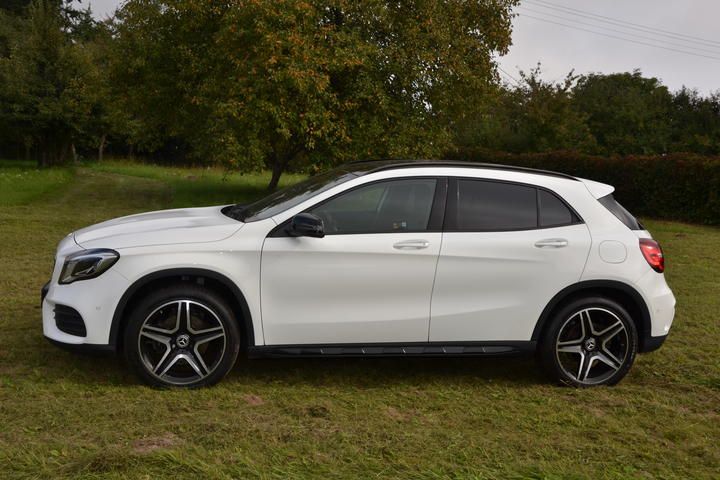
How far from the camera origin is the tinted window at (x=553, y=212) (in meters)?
5.46

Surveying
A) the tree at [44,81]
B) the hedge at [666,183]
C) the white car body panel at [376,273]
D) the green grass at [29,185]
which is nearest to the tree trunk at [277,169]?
the green grass at [29,185]

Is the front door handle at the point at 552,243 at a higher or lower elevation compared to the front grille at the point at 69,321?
higher

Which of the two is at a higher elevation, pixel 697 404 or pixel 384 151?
pixel 384 151

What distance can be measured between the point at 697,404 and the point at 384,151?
14.8 meters

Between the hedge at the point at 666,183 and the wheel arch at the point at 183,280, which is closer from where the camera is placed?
the wheel arch at the point at 183,280

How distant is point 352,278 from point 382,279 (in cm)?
21

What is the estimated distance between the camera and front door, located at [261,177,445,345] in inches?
198

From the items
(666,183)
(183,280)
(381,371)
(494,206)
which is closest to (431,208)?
(494,206)

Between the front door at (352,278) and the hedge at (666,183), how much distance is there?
1704 centimetres

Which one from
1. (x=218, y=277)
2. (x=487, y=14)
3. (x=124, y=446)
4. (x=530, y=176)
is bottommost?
(x=124, y=446)

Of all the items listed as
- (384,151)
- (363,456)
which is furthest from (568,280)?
(384,151)

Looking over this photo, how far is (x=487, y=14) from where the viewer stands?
72.6ft

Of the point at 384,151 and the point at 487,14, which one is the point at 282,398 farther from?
the point at 487,14

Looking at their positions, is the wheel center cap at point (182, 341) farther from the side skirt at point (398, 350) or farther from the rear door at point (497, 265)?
the rear door at point (497, 265)
